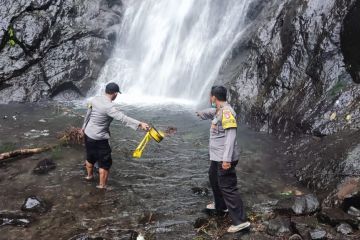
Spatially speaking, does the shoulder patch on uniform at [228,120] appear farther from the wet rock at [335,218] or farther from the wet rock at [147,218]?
the wet rock at [147,218]

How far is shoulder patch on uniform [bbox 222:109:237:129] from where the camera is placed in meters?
6.26

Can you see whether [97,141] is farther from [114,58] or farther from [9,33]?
[114,58]

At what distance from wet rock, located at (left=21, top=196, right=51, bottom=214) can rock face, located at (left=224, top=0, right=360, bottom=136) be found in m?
6.96

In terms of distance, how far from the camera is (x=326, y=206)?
696 cm

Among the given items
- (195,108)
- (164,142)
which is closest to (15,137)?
(164,142)

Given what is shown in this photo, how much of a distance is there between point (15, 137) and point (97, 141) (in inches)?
209

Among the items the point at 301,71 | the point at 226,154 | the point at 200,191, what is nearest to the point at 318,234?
the point at 226,154

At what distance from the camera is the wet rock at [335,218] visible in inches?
245

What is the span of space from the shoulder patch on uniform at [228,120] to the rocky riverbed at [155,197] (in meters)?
1.75

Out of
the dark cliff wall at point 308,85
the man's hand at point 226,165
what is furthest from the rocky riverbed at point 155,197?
the man's hand at point 226,165

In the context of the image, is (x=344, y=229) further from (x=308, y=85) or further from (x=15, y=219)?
(x=308, y=85)

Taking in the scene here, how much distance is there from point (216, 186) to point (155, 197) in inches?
63.5

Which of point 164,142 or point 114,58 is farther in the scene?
point 114,58

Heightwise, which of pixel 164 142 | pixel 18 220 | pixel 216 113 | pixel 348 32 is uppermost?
pixel 348 32
